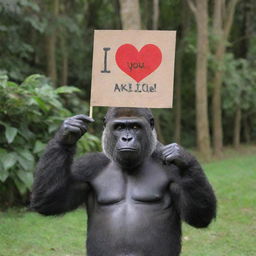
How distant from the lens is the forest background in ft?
23.2

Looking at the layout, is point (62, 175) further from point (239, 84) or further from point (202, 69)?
point (239, 84)

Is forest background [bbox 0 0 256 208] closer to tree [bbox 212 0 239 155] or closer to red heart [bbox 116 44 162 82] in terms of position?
tree [bbox 212 0 239 155]

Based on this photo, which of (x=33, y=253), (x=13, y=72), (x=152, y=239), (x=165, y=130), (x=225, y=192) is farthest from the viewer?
(x=165, y=130)

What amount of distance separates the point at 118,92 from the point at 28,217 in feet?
11.9

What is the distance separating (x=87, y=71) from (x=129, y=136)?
1400 centimetres

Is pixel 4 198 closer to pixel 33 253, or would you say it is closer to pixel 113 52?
pixel 33 253

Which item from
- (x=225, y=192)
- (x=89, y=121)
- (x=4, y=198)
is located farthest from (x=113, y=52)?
(x=225, y=192)

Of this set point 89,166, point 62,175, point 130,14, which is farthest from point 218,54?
point 62,175

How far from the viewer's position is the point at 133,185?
3.64 meters

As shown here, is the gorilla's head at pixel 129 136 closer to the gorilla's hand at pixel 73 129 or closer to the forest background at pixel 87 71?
the gorilla's hand at pixel 73 129

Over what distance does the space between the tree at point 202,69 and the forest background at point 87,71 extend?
0.02m

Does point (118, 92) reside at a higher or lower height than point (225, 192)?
higher

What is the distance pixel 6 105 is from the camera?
6.91 m

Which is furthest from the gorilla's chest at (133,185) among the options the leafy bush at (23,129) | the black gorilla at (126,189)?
the leafy bush at (23,129)
